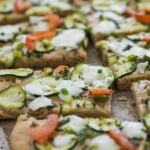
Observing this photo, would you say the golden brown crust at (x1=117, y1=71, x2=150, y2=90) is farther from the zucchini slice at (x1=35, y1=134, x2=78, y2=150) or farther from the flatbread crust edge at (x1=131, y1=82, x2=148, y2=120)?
the zucchini slice at (x1=35, y1=134, x2=78, y2=150)

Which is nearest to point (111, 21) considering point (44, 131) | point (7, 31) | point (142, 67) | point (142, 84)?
point (142, 67)

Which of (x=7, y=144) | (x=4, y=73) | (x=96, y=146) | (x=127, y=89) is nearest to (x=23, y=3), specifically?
(x=4, y=73)

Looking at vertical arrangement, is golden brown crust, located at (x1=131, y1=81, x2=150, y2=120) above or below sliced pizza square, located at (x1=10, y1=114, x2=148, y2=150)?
below

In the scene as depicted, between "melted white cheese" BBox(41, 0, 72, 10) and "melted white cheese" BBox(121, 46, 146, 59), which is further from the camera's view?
"melted white cheese" BBox(41, 0, 72, 10)

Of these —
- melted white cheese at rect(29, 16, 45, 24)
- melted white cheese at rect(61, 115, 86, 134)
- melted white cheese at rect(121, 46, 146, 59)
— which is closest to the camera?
melted white cheese at rect(61, 115, 86, 134)

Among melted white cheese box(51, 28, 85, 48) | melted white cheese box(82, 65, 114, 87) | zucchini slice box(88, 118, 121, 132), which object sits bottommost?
melted white cheese box(51, 28, 85, 48)

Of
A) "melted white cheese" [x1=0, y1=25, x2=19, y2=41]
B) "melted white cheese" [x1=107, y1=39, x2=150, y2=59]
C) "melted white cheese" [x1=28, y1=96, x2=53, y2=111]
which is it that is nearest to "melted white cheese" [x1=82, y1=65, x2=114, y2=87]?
"melted white cheese" [x1=107, y1=39, x2=150, y2=59]
